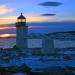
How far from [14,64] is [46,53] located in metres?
2.08

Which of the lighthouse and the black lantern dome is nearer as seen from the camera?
the lighthouse

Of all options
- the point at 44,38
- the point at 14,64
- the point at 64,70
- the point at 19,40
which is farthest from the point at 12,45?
the point at 64,70

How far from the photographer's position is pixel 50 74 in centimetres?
1027

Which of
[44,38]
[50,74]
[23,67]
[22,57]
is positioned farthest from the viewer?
[44,38]

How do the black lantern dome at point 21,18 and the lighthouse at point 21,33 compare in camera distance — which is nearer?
the lighthouse at point 21,33

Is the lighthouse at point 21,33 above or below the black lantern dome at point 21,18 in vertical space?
below

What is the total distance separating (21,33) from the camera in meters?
14.9

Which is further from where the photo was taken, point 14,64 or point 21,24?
point 21,24

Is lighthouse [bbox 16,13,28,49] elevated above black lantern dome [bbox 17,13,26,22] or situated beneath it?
situated beneath

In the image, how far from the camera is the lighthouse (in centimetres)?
1482

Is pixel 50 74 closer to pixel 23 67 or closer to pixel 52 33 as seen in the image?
pixel 23 67

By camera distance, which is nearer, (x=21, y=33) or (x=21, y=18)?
(x=21, y=33)

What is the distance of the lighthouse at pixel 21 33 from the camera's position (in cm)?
1482

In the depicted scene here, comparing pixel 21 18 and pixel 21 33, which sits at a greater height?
pixel 21 18
